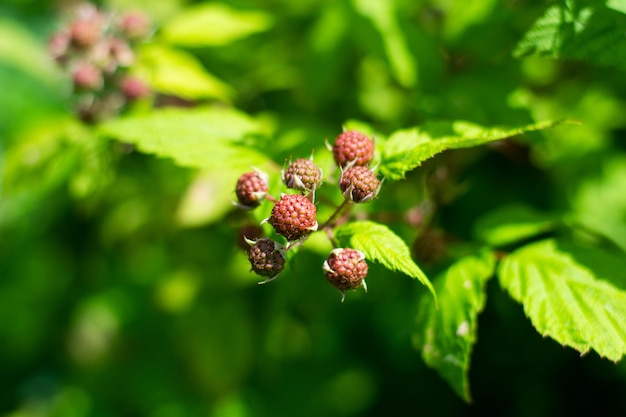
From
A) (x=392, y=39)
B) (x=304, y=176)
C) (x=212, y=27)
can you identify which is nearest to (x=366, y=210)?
(x=304, y=176)

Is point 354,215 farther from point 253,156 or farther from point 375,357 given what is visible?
point 375,357

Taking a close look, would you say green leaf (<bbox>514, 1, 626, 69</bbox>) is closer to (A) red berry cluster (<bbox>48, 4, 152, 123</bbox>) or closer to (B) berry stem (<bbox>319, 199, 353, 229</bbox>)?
(B) berry stem (<bbox>319, 199, 353, 229</bbox>)

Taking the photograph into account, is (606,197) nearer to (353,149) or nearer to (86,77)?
(353,149)

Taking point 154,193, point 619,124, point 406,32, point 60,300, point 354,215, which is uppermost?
point 406,32

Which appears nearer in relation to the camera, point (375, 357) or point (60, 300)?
point (375, 357)

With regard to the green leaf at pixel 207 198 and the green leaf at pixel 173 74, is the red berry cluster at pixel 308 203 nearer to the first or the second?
the green leaf at pixel 207 198

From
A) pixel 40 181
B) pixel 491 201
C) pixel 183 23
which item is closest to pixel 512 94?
pixel 491 201

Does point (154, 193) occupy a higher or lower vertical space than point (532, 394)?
higher
